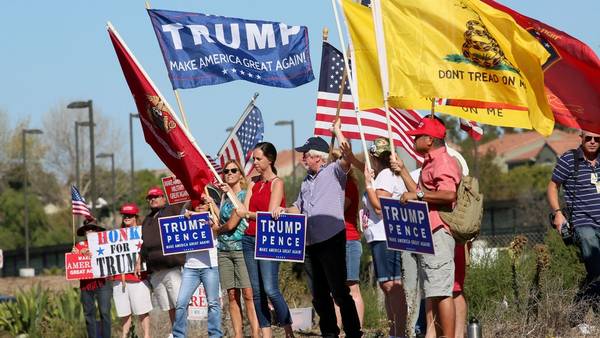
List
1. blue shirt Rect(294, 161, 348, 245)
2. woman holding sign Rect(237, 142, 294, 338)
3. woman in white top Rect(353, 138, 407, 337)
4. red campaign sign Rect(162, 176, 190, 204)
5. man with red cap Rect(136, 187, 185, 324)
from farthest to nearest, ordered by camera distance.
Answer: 1. red campaign sign Rect(162, 176, 190, 204)
2. man with red cap Rect(136, 187, 185, 324)
3. woman holding sign Rect(237, 142, 294, 338)
4. woman in white top Rect(353, 138, 407, 337)
5. blue shirt Rect(294, 161, 348, 245)

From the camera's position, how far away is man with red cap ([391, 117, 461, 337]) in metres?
10.4

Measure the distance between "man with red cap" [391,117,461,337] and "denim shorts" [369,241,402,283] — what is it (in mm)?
1839

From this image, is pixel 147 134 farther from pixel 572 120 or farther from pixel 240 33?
pixel 572 120

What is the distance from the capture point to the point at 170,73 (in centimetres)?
1321

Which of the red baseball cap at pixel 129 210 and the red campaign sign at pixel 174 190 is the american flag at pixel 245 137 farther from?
the red baseball cap at pixel 129 210

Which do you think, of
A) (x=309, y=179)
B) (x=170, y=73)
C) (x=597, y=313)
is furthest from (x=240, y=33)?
(x=597, y=313)

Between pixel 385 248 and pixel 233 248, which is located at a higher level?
pixel 233 248

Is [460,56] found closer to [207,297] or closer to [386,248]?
[386,248]

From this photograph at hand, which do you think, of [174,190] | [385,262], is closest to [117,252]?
[174,190]

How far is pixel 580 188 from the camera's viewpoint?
41.0 ft

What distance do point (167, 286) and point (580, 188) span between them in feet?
15.7

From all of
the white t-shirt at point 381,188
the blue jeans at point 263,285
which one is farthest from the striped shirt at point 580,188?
the blue jeans at point 263,285

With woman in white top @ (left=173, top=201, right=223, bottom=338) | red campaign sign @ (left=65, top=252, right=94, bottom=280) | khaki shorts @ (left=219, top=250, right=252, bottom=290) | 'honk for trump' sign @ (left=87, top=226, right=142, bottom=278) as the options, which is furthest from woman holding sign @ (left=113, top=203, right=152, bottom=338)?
khaki shorts @ (left=219, top=250, right=252, bottom=290)

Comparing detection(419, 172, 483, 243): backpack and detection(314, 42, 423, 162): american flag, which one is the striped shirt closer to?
detection(314, 42, 423, 162): american flag
